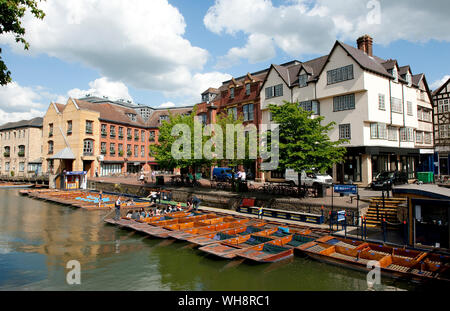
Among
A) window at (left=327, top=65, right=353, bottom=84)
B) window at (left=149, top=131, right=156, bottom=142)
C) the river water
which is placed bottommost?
the river water

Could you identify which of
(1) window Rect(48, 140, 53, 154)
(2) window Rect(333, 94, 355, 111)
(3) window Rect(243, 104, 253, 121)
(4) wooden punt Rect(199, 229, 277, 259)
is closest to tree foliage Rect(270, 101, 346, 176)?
(4) wooden punt Rect(199, 229, 277, 259)

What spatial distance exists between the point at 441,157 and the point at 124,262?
45567 mm

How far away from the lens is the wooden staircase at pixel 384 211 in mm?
17812

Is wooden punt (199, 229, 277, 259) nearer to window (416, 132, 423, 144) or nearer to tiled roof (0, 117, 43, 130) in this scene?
window (416, 132, 423, 144)

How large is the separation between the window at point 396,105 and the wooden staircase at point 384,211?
17.8 meters

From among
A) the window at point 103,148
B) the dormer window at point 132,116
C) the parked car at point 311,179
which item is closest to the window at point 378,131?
the parked car at point 311,179

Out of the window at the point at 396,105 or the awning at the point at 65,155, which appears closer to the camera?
the window at the point at 396,105

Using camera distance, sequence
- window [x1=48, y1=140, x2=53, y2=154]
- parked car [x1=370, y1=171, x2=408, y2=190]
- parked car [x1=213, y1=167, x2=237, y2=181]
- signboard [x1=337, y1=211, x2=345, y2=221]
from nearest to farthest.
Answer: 1. signboard [x1=337, y1=211, x2=345, y2=221]
2. parked car [x1=370, y1=171, x2=408, y2=190]
3. parked car [x1=213, y1=167, x2=237, y2=181]
4. window [x1=48, y1=140, x2=53, y2=154]

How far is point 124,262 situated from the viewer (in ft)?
45.7

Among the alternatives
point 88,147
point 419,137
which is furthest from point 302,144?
point 88,147

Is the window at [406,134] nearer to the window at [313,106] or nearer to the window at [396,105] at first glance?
the window at [396,105]

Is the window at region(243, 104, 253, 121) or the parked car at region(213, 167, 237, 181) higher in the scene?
the window at region(243, 104, 253, 121)

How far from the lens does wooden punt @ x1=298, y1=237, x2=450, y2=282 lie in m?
11.0
